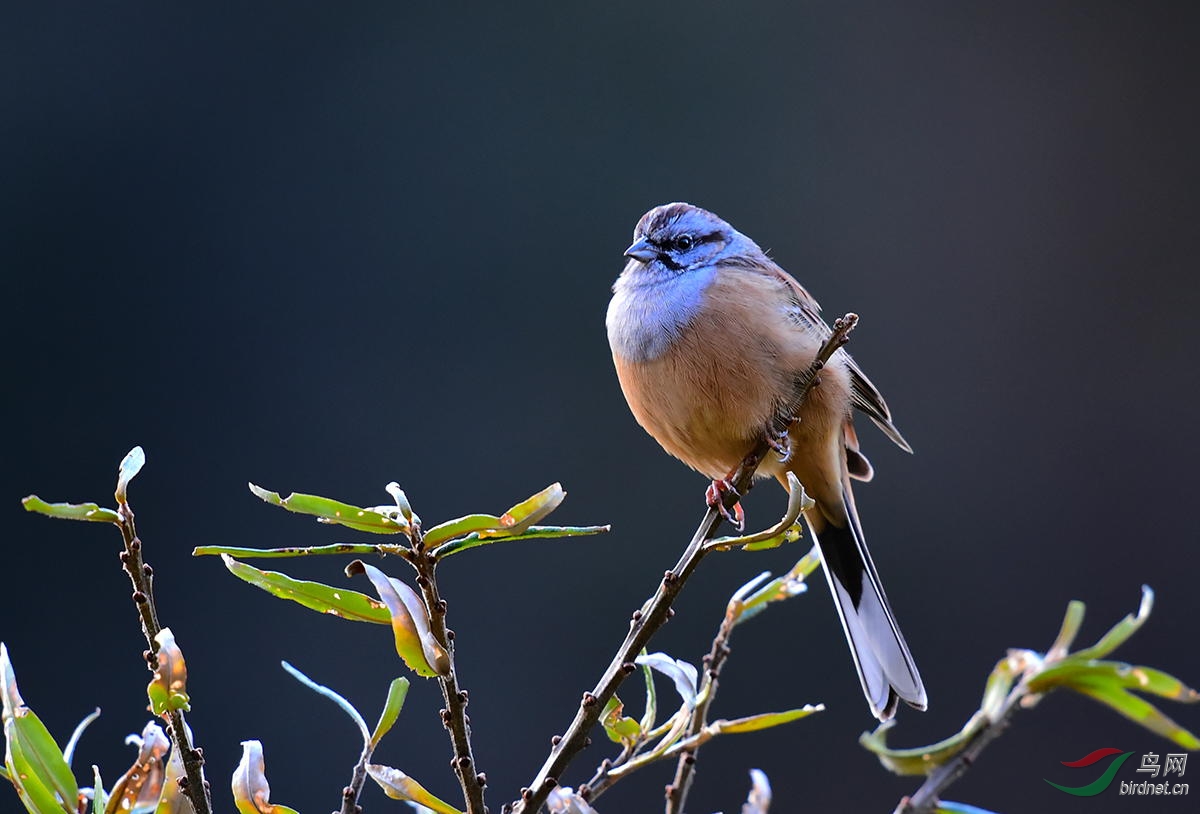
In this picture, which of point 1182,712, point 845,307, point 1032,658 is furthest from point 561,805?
point 845,307

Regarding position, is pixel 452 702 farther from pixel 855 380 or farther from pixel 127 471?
pixel 855 380

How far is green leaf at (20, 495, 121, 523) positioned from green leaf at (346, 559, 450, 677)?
0.70ft

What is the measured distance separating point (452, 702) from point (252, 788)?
18cm

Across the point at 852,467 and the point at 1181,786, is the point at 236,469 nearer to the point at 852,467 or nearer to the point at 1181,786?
the point at 852,467

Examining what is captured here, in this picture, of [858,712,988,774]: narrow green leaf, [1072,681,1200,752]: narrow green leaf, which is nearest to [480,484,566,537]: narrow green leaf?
[858,712,988,774]: narrow green leaf

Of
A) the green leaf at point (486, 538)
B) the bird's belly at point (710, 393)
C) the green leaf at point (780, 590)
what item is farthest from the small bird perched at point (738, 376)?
the green leaf at point (486, 538)

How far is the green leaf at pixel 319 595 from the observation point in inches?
40.6

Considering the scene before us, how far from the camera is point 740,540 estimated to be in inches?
44.4

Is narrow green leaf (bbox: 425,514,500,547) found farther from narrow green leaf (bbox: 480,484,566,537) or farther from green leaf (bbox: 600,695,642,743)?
green leaf (bbox: 600,695,642,743)

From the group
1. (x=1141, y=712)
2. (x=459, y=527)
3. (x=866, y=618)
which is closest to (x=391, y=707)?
(x=459, y=527)

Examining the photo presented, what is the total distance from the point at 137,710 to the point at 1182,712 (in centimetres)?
384

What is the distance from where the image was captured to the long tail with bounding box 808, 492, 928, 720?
6.97 feet

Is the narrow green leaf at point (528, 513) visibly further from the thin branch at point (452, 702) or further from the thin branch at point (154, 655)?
the thin branch at point (154, 655)

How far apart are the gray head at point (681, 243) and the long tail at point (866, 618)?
669 mm
